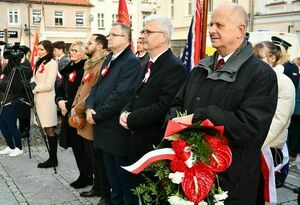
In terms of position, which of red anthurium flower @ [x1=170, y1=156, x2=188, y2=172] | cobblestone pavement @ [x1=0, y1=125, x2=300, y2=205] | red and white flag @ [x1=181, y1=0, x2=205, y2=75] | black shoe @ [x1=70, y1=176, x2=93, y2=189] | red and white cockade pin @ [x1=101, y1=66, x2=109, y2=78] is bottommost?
cobblestone pavement @ [x1=0, y1=125, x2=300, y2=205]

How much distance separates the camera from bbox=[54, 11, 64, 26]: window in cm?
4009

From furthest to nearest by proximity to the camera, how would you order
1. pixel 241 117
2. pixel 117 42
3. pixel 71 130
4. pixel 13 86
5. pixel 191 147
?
1. pixel 13 86
2. pixel 71 130
3. pixel 117 42
4. pixel 241 117
5. pixel 191 147

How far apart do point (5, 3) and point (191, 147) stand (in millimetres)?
39845

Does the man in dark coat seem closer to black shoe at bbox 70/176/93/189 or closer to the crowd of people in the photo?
the crowd of people

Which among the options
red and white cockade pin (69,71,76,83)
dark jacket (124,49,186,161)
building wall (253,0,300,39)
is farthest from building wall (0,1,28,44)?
dark jacket (124,49,186,161)

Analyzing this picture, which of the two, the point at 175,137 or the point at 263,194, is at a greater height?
the point at 175,137

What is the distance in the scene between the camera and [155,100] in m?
3.28

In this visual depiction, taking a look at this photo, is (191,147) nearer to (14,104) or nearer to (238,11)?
(238,11)

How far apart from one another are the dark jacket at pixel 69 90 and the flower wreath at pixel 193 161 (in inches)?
109

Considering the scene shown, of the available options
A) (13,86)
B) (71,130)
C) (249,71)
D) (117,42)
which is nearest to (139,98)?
(117,42)

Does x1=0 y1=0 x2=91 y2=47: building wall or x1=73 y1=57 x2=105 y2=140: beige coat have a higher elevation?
x1=0 y1=0 x2=91 y2=47: building wall

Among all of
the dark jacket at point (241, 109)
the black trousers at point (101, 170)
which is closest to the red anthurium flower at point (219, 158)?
the dark jacket at point (241, 109)

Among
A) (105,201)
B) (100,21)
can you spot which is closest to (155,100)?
(105,201)

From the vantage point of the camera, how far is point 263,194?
2664mm
